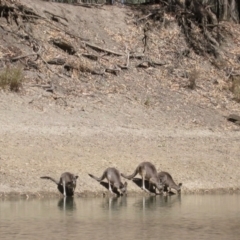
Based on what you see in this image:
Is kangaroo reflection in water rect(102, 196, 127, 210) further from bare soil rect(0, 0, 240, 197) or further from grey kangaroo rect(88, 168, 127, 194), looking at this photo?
bare soil rect(0, 0, 240, 197)

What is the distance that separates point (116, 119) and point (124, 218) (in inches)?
335

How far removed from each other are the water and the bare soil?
1.04m

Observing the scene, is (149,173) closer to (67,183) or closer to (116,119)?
(67,183)

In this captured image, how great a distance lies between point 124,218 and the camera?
15289 mm

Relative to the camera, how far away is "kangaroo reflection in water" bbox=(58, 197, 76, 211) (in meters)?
16.3

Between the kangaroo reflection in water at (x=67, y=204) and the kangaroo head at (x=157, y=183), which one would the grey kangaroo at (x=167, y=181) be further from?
the kangaroo reflection in water at (x=67, y=204)

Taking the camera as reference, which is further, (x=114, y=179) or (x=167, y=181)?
(x=167, y=181)

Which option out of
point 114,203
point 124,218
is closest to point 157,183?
point 114,203

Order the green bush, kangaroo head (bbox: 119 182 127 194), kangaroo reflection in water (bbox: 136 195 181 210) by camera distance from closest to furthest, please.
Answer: kangaroo reflection in water (bbox: 136 195 181 210)
kangaroo head (bbox: 119 182 127 194)
the green bush

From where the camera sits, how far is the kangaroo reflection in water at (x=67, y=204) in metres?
16.3

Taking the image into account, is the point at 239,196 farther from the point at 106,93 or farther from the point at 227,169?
the point at 106,93

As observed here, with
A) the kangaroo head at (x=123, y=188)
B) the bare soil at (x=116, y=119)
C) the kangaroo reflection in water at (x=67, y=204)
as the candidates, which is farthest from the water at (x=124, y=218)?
the bare soil at (x=116, y=119)

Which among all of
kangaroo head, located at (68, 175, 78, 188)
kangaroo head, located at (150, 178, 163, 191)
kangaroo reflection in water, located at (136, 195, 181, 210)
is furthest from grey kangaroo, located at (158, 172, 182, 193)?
kangaroo head, located at (68, 175, 78, 188)

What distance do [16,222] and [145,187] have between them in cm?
516
